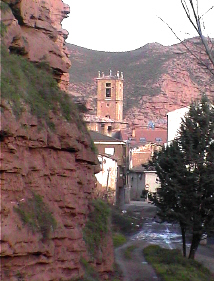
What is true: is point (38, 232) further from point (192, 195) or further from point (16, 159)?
point (192, 195)

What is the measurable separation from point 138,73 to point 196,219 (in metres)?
111

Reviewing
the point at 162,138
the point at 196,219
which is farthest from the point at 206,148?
the point at 162,138

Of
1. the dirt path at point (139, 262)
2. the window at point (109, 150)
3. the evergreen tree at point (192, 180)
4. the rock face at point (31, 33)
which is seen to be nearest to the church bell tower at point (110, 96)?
the window at point (109, 150)

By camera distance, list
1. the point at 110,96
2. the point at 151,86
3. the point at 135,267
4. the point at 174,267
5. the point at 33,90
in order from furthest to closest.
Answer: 1. the point at 151,86
2. the point at 110,96
3. the point at 135,267
4. the point at 174,267
5. the point at 33,90

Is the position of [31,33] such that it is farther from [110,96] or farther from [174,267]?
[110,96]

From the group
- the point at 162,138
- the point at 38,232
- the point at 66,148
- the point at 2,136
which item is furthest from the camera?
the point at 162,138

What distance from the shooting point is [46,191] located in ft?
37.3

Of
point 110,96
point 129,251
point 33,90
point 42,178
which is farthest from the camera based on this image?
point 110,96

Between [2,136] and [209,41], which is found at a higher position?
[209,41]

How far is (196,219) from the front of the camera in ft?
74.8

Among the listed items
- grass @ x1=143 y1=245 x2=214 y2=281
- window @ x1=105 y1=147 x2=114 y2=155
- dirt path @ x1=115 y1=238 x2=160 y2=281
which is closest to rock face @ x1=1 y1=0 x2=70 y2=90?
dirt path @ x1=115 y1=238 x2=160 y2=281

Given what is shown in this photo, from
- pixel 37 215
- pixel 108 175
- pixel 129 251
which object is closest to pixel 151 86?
pixel 108 175

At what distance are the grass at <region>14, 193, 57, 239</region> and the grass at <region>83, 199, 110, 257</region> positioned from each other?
2.64m

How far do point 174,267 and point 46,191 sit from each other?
9097mm
